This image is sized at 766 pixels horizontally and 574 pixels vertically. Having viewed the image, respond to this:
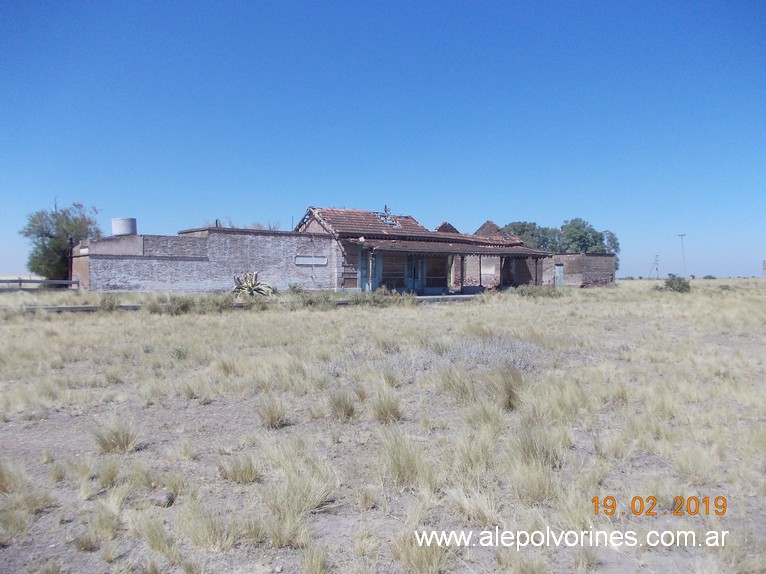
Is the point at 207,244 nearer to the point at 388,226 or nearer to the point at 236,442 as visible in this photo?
the point at 388,226

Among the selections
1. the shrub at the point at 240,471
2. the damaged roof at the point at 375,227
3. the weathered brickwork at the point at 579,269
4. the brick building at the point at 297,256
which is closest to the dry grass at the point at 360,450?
the shrub at the point at 240,471

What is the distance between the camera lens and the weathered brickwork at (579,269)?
43.2 meters

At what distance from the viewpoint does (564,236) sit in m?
84.7

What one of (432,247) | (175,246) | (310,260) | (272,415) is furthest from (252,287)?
(272,415)

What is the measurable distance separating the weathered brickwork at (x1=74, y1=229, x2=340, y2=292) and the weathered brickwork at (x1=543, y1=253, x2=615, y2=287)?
69.8 ft

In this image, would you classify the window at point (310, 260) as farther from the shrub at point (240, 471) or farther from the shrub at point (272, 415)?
the shrub at point (240, 471)

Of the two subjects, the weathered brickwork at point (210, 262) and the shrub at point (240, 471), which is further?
the weathered brickwork at point (210, 262)

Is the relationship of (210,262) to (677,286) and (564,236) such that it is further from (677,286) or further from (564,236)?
(564,236)

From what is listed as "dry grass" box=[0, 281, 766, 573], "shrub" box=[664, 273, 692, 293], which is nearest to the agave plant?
A: "dry grass" box=[0, 281, 766, 573]

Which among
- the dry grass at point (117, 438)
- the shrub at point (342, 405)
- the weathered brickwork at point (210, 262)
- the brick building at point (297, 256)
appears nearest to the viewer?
the dry grass at point (117, 438)

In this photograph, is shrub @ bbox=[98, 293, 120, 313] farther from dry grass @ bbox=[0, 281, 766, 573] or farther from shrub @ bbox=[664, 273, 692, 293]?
shrub @ bbox=[664, 273, 692, 293]
